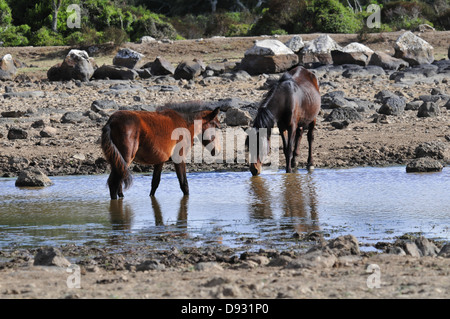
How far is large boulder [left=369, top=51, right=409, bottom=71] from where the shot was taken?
26703mm

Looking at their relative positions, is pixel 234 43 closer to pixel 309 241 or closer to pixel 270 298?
pixel 309 241

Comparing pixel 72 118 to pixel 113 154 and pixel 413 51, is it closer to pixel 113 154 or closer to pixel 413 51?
pixel 113 154

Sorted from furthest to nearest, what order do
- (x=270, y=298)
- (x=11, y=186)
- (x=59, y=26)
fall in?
(x=59, y=26) < (x=11, y=186) < (x=270, y=298)

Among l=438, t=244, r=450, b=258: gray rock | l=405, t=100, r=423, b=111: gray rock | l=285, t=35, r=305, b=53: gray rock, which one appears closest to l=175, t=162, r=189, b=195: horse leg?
l=438, t=244, r=450, b=258: gray rock

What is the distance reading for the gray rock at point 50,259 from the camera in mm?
6367

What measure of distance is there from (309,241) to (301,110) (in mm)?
5103

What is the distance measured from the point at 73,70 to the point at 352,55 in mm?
10209

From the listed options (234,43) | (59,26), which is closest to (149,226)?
(234,43)

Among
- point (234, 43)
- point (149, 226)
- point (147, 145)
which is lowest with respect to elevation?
point (149, 226)

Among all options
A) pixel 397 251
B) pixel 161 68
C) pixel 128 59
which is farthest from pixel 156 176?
pixel 128 59

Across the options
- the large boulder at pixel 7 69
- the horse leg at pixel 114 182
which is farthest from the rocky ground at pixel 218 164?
the horse leg at pixel 114 182

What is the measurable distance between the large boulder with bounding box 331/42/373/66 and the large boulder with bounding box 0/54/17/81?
39.2ft

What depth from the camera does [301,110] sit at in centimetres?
1232

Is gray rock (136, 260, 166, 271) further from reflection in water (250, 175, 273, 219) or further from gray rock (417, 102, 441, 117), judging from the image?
gray rock (417, 102, 441, 117)
